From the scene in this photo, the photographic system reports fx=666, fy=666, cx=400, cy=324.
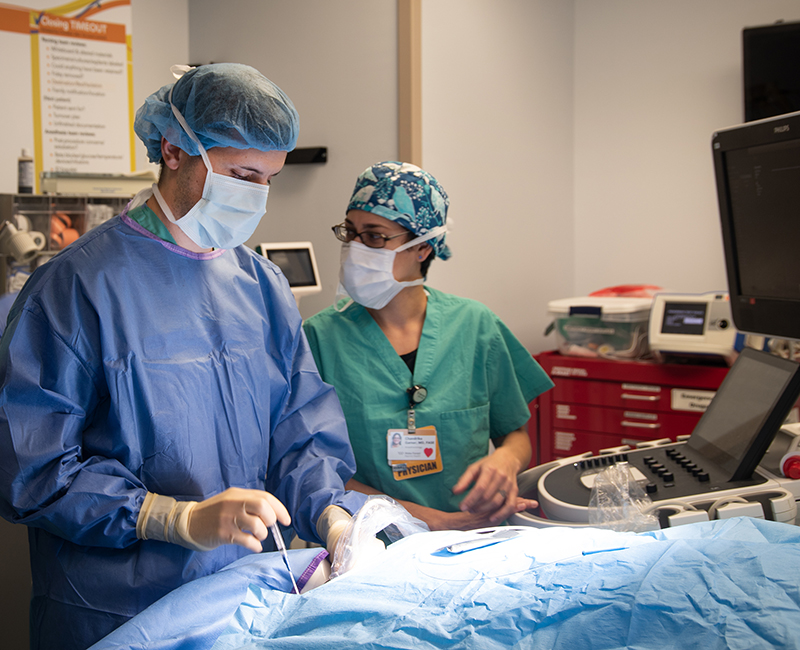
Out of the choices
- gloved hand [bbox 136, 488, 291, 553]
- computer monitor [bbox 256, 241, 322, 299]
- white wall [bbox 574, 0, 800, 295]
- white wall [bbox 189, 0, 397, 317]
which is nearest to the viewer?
gloved hand [bbox 136, 488, 291, 553]

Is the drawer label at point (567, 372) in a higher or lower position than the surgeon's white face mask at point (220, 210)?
lower

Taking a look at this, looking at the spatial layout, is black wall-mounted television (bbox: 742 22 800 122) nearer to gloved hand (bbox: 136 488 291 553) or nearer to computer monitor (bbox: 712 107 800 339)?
computer monitor (bbox: 712 107 800 339)

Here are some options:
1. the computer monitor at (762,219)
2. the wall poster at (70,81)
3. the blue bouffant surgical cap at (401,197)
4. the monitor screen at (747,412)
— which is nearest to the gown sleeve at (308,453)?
the blue bouffant surgical cap at (401,197)

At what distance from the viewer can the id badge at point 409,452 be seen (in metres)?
1.64

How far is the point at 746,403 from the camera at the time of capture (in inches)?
55.4

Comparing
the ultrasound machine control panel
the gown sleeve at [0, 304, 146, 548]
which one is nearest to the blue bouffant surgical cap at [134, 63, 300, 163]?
the gown sleeve at [0, 304, 146, 548]

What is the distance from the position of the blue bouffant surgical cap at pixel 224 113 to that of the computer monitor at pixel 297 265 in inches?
46.1

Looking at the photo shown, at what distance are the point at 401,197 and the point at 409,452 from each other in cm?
64

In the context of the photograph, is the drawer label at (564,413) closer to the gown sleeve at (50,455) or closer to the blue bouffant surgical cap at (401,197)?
the blue bouffant surgical cap at (401,197)

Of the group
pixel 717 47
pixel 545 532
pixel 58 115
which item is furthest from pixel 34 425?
pixel 717 47

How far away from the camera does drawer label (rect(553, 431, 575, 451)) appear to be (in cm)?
277

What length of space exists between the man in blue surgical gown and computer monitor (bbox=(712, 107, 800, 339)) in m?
0.94

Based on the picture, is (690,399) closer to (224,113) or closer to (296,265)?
(296,265)

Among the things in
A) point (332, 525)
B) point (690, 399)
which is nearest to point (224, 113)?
point (332, 525)
